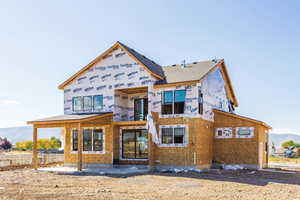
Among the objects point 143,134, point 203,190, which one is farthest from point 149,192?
point 143,134

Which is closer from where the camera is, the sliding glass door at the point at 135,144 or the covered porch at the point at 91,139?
the covered porch at the point at 91,139

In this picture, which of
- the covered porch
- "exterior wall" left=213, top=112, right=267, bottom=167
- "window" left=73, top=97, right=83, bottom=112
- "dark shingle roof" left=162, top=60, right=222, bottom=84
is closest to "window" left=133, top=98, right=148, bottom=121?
the covered porch

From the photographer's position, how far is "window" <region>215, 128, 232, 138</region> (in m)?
22.1

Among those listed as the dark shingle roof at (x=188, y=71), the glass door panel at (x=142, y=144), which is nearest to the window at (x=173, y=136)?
the glass door panel at (x=142, y=144)

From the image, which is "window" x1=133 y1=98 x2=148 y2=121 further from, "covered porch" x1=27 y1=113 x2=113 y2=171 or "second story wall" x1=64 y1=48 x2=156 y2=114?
"covered porch" x1=27 y1=113 x2=113 y2=171

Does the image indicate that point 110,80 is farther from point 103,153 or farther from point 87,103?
point 103,153

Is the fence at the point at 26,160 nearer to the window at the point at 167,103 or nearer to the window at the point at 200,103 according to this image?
the window at the point at 167,103

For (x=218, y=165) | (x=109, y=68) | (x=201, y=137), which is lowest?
(x=218, y=165)

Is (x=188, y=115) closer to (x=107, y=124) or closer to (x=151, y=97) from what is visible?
(x=151, y=97)

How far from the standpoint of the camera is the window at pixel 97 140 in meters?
22.8

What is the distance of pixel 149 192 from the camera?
1190cm

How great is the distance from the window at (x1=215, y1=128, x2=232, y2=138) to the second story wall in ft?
19.2

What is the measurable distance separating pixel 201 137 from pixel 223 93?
6.35 m

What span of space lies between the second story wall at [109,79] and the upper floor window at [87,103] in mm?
257
